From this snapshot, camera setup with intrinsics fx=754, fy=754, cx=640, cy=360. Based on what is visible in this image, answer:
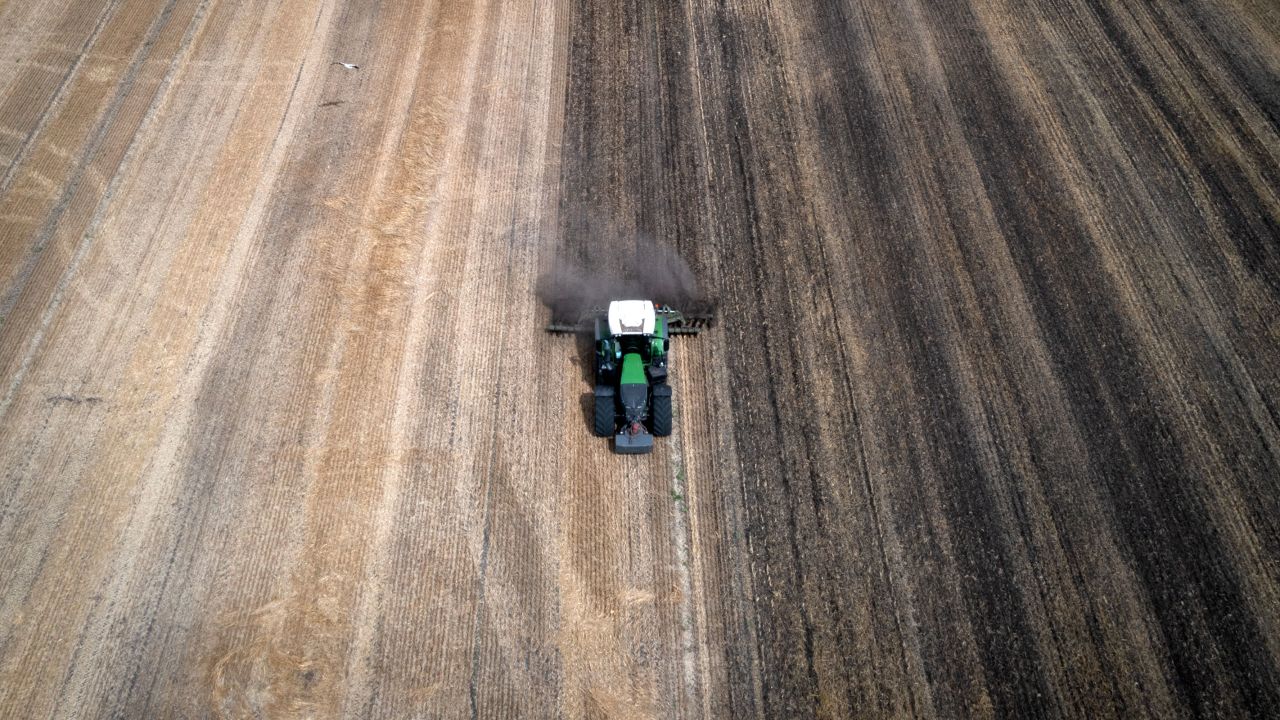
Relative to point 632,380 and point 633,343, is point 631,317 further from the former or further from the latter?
point 632,380

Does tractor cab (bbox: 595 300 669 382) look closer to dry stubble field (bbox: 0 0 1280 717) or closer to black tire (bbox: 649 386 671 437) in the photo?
black tire (bbox: 649 386 671 437)

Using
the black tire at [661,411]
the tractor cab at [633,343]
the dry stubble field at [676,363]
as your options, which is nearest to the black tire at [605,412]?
the tractor cab at [633,343]

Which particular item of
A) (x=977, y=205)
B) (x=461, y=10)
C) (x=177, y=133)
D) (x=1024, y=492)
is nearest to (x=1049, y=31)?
(x=977, y=205)

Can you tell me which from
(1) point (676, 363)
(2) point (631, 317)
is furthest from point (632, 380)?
(1) point (676, 363)

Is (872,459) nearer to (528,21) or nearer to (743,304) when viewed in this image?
(743,304)

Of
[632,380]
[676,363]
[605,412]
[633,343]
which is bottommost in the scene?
[676,363]

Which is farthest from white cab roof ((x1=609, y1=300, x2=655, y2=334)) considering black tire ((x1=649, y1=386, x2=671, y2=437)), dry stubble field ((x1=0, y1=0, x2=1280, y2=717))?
dry stubble field ((x1=0, y1=0, x2=1280, y2=717))
